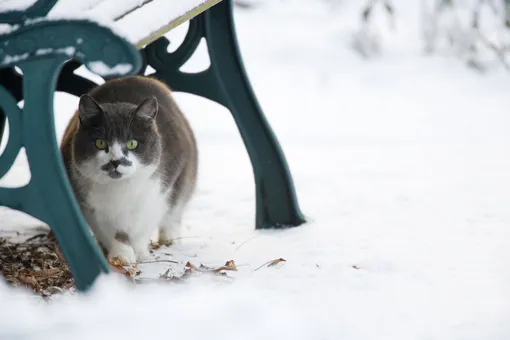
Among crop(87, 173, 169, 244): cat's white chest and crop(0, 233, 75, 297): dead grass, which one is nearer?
crop(0, 233, 75, 297): dead grass

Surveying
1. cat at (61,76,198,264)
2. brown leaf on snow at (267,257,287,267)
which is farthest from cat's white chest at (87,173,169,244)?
brown leaf on snow at (267,257,287,267)

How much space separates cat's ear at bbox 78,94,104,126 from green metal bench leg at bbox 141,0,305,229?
609mm

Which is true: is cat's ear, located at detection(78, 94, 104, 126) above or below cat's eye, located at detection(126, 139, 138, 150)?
above

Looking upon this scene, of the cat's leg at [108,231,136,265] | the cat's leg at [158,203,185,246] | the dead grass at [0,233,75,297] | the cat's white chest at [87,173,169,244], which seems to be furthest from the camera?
the cat's leg at [158,203,185,246]

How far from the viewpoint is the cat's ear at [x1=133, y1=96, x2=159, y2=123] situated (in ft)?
7.16

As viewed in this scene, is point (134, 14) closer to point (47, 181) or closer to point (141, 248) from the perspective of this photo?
point (47, 181)

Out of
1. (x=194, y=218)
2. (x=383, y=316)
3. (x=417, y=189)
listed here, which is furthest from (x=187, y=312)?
(x=417, y=189)

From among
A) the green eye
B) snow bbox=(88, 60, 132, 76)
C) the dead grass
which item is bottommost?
the dead grass

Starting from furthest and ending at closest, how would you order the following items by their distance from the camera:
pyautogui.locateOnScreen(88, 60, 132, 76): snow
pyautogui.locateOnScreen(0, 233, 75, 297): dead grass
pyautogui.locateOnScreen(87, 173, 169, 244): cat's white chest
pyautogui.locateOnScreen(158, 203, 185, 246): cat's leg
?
pyautogui.locateOnScreen(158, 203, 185, 246): cat's leg → pyautogui.locateOnScreen(87, 173, 169, 244): cat's white chest → pyautogui.locateOnScreen(0, 233, 75, 297): dead grass → pyautogui.locateOnScreen(88, 60, 132, 76): snow

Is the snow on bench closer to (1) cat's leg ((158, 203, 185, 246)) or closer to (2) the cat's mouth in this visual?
(2) the cat's mouth

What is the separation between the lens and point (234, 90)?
271cm

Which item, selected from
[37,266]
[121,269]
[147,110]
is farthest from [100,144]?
[37,266]

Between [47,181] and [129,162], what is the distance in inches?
14.3

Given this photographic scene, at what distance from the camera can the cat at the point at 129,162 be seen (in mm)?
2160
